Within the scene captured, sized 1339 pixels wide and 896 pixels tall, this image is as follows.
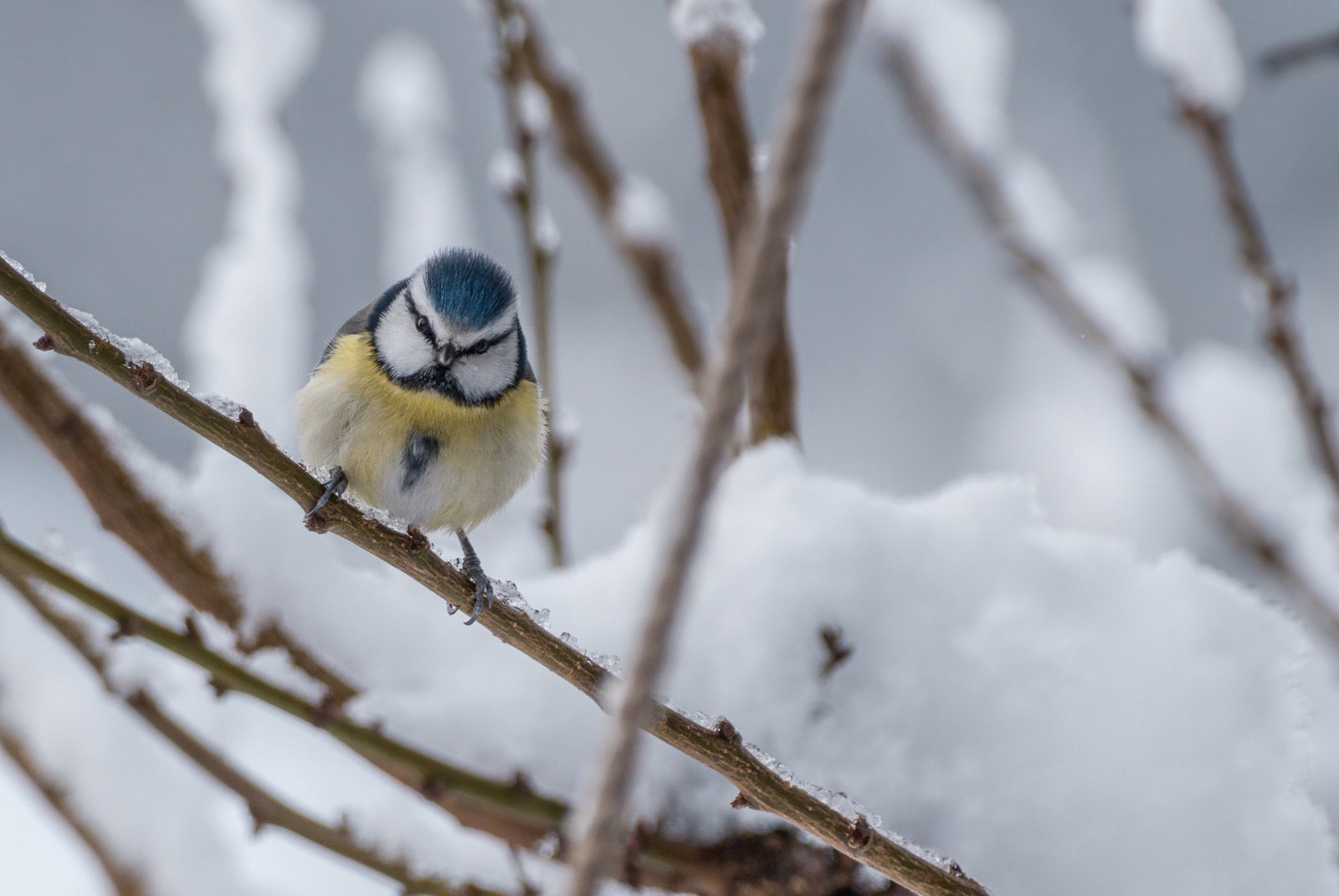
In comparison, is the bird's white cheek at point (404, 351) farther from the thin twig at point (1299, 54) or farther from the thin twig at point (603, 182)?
the thin twig at point (1299, 54)

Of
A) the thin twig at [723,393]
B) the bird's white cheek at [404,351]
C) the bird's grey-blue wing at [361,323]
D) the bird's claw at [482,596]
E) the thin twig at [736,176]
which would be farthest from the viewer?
the bird's grey-blue wing at [361,323]

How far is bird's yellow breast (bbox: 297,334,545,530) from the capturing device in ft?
4.66

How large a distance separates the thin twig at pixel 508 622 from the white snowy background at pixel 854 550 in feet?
0.36

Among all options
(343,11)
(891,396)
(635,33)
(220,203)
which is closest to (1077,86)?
(891,396)

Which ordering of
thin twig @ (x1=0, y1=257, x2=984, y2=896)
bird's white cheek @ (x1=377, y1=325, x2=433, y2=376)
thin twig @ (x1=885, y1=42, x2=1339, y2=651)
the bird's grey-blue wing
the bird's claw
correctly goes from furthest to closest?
the bird's grey-blue wing → bird's white cheek @ (x1=377, y1=325, x2=433, y2=376) → thin twig @ (x1=885, y1=42, x2=1339, y2=651) → the bird's claw → thin twig @ (x1=0, y1=257, x2=984, y2=896)

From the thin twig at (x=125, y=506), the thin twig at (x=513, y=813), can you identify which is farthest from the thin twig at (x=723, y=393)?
the thin twig at (x=125, y=506)

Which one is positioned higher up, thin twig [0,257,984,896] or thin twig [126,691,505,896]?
thin twig [0,257,984,896]

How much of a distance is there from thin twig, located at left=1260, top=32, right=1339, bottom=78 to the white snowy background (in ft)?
0.33

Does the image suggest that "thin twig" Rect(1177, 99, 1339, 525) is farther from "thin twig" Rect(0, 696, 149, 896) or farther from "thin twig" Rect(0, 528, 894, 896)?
"thin twig" Rect(0, 696, 149, 896)

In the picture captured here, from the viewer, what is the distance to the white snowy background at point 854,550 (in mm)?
1104

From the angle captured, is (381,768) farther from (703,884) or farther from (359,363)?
(359,363)

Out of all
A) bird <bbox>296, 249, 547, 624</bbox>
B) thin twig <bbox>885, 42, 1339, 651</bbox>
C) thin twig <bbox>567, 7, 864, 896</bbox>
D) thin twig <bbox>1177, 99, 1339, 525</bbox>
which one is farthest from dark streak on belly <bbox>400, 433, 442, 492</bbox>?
thin twig <bbox>567, 7, 864, 896</bbox>

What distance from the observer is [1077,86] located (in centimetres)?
336

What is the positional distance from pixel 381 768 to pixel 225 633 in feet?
0.82
